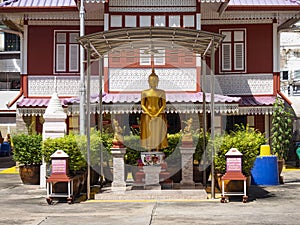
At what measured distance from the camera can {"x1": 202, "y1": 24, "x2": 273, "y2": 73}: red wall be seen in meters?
25.8

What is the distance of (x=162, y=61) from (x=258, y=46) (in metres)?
4.41

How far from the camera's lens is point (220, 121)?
25281 millimetres

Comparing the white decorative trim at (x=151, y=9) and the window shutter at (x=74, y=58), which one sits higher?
the white decorative trim at (x=151, y=9)

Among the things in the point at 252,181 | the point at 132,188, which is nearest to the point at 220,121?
the point at 252,181

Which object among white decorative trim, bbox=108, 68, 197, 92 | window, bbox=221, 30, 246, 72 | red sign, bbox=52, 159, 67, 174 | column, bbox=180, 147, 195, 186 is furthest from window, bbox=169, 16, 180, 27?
red sign, bbox=52, 159, 67, 174

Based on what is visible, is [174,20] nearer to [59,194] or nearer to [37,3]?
[37,3]

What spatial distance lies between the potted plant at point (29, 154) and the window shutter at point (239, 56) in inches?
397

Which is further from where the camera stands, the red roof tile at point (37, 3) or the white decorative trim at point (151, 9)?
the red roof tile at point (37, 3)

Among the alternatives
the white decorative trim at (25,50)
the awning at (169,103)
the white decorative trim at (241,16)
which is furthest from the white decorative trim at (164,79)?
the white decorative trim at (25,50)

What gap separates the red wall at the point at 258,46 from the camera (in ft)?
84.5

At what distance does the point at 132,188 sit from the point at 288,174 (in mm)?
8436

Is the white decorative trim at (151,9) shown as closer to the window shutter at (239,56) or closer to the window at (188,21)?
the window at (188,21)

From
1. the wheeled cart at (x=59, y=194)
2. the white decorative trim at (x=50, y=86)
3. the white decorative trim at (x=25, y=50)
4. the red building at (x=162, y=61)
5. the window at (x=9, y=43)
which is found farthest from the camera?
the window at (x=9, y=43)

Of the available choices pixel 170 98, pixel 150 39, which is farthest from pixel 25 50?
pixel 150 39
